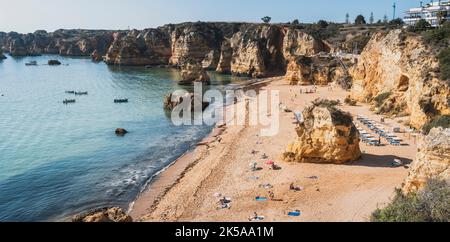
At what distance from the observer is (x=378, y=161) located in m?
26.2

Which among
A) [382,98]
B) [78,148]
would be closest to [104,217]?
[78,148]

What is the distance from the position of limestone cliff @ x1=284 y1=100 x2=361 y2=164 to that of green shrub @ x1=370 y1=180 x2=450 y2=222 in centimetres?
1244

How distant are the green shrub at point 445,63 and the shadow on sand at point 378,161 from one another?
29.6ft

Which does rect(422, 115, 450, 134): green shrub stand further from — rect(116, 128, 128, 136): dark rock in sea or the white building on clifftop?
the white building on clifftop

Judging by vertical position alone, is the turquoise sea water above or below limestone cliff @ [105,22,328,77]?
below

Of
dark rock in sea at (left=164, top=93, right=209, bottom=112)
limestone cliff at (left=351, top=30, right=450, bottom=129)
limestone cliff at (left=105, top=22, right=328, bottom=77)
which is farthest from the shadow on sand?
limestone cliff at (left=105, top=22, right=328, bottom=77)

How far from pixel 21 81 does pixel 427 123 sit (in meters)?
76.0

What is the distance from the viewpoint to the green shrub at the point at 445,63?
102 feet

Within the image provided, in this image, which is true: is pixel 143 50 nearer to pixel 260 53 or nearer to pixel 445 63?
pixel 260 53

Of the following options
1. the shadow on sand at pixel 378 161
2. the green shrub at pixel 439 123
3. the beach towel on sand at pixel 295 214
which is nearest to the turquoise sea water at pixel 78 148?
the beach towel on sand at pixel 295 214

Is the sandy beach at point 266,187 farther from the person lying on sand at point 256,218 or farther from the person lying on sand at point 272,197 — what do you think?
the person lying on sand at point 256,218

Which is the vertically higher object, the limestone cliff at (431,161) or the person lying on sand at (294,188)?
the limestone cliff at (431,161)

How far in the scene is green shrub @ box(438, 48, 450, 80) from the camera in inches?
1225

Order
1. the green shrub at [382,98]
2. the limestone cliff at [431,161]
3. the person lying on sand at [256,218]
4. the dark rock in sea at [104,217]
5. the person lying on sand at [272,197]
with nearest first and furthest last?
the limestone cliff at [431,161] < the dark rock in sea at [104,217] < the person lying on sand at [256,218] < the person lying on sand at [272,197] < the green shrub at [382,98]
